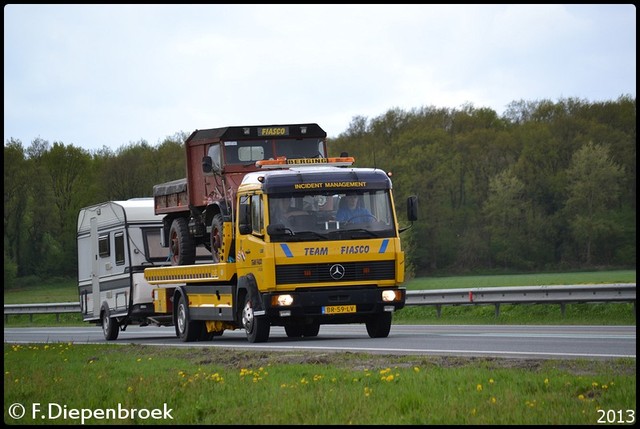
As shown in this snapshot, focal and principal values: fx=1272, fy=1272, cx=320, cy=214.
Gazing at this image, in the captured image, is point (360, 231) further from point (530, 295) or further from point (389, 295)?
point (530, 295)

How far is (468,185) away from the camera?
310 feet

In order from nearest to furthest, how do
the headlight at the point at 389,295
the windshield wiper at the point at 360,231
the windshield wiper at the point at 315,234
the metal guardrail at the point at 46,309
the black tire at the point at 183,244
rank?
the windshield wiper at the point at 315,234
the windshield wiper at the point at 360,231
the headlight at the point at 389,295
the black tire at the point at 183,244
the metal guardrail at the point at 46,309

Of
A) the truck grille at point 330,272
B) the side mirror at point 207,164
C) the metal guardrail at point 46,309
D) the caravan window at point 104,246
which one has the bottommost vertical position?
the metal guardrail at point 46,309

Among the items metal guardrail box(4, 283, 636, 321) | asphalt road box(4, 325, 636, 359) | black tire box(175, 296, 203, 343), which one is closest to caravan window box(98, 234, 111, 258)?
black tire box(175, 296, 203, 343)

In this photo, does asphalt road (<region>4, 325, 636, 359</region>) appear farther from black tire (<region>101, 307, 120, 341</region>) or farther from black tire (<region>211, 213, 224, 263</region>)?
black tire (<region>101, 307, 120, 341</region>)

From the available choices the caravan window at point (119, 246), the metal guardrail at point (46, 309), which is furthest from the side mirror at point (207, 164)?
the metal guardrail at point (46, 309)

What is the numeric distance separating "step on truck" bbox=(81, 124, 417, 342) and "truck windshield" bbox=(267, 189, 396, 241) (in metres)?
0.02

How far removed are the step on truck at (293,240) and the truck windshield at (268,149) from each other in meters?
0.02

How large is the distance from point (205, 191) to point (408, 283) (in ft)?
146

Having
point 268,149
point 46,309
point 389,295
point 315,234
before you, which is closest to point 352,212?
point 315,234

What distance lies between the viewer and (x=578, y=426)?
9.44 metres

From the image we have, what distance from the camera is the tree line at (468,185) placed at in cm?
8275

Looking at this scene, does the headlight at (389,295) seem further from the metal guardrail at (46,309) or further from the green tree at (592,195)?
the green tree at (592,195)

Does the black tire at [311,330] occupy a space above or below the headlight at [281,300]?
below
